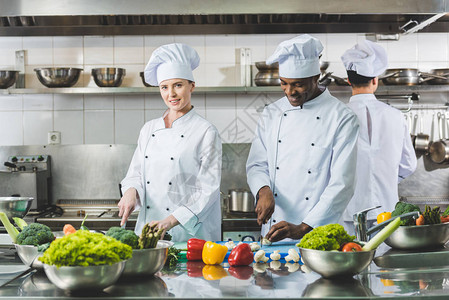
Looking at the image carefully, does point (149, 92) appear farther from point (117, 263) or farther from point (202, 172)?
point (117, 263)

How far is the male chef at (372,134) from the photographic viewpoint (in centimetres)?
331

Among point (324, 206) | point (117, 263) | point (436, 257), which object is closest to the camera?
point (117, 263)

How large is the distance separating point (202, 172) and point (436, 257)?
3.94 ft

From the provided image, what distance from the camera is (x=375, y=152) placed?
3.33 metres

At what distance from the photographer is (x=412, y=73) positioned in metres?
4.10

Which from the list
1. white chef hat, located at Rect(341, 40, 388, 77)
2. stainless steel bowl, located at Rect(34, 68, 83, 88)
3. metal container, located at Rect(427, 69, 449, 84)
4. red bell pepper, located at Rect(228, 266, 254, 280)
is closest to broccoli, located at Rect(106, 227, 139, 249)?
red bell pepper, located at Rect(228, 266, 254, 280)

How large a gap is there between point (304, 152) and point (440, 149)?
88.8 inches

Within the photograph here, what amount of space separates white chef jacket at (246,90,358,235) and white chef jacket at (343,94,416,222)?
66 cm

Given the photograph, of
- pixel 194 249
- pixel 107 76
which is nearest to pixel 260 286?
pixel 194 249

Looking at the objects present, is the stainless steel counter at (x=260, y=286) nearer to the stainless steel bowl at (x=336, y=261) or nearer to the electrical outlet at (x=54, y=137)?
the stainless steel bowl at (x=336, y=261)

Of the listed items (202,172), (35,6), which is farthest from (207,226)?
(35,6)

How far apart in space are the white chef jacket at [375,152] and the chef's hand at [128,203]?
57.7 inches

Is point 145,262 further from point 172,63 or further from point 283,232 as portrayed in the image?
point 172,63

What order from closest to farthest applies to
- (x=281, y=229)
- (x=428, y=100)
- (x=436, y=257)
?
(x=436, y=257) < (x=281, y=229) < (x=428, y=100)
